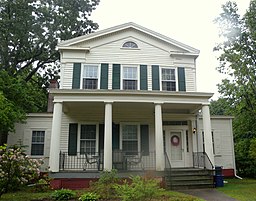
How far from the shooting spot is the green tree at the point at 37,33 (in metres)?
18.8

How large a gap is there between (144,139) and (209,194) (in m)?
5.00

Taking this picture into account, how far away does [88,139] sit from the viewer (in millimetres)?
12938

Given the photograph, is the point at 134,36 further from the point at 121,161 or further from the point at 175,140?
the point at 121,161

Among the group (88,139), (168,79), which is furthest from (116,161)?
(168,79)

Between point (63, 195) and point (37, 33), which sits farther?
point (37, 33)

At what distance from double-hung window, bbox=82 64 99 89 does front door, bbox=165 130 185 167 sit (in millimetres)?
4941

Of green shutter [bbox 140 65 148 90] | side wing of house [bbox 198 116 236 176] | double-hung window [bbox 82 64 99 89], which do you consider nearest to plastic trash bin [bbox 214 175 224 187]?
side wing of house [bbox 198 116 236 176]

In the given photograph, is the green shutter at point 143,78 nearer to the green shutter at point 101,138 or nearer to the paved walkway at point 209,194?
the green shutter at point 101,138

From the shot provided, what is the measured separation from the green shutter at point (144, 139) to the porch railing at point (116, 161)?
0.53ft

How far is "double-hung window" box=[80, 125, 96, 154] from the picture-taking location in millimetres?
12828

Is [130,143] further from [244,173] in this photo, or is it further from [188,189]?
[244,173]

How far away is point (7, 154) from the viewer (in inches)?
295

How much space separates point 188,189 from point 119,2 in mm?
11057

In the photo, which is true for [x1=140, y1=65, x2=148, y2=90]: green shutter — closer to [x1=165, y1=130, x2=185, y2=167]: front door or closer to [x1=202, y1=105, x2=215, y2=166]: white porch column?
[x1=165, y1=130, x2=185, y2=167]: front door
